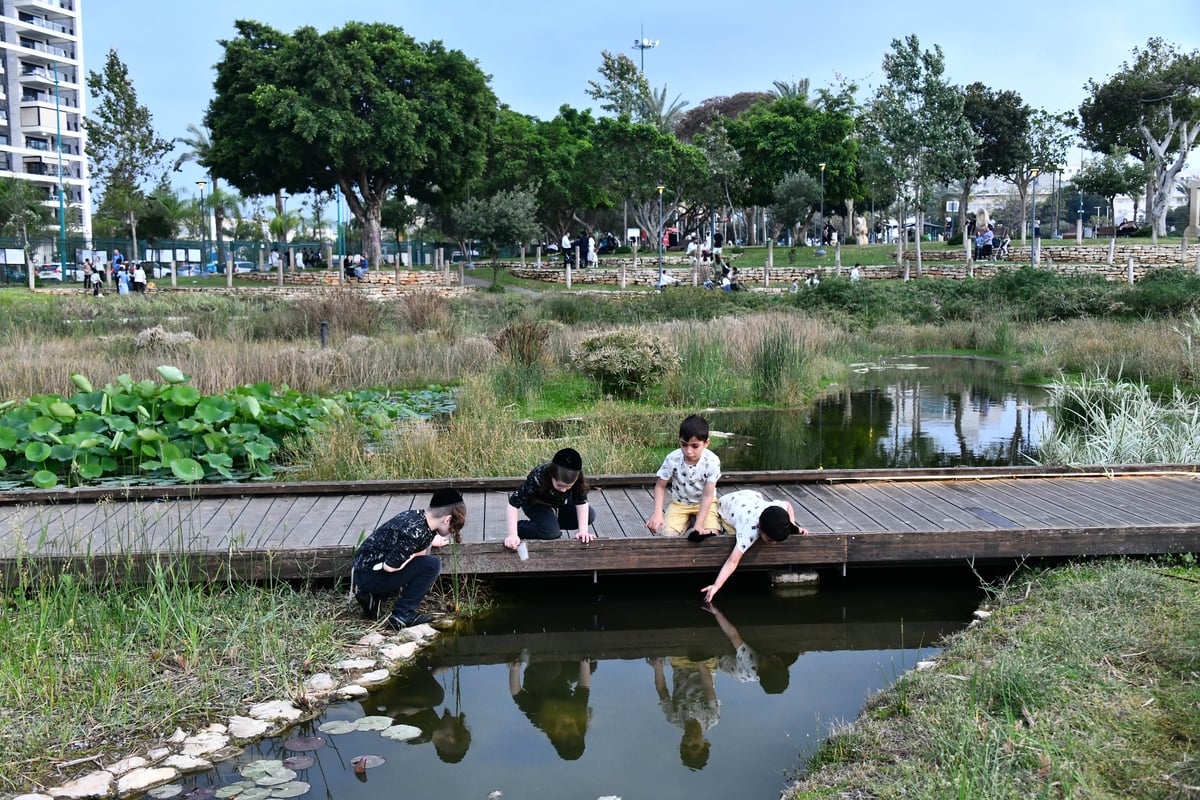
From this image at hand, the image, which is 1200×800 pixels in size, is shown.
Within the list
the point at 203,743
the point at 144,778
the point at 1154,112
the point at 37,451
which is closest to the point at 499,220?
the point at 1154,112

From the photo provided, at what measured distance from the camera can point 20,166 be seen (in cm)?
6244

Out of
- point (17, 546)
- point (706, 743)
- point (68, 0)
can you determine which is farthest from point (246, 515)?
point (68, 0)

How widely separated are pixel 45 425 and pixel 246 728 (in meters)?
4.02

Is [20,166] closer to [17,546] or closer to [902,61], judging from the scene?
[902,61]

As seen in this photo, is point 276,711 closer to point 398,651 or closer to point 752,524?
point 398,651

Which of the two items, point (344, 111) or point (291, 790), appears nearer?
point (291, 790)

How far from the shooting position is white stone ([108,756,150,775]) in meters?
3.79

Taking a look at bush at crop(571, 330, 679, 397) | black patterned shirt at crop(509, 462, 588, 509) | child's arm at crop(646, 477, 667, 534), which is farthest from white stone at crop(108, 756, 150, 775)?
bush at crop(571, 330, 679, 397)

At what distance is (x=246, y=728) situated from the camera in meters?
4.17

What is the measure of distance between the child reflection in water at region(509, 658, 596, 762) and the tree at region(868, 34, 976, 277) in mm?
29953

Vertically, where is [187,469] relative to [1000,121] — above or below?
below

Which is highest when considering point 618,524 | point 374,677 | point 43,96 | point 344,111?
point 43,96

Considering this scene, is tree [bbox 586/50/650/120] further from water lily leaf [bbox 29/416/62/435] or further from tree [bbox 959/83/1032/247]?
water lily leaf [bbox 29/416/62/435]

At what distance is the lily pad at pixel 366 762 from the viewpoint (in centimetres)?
402
